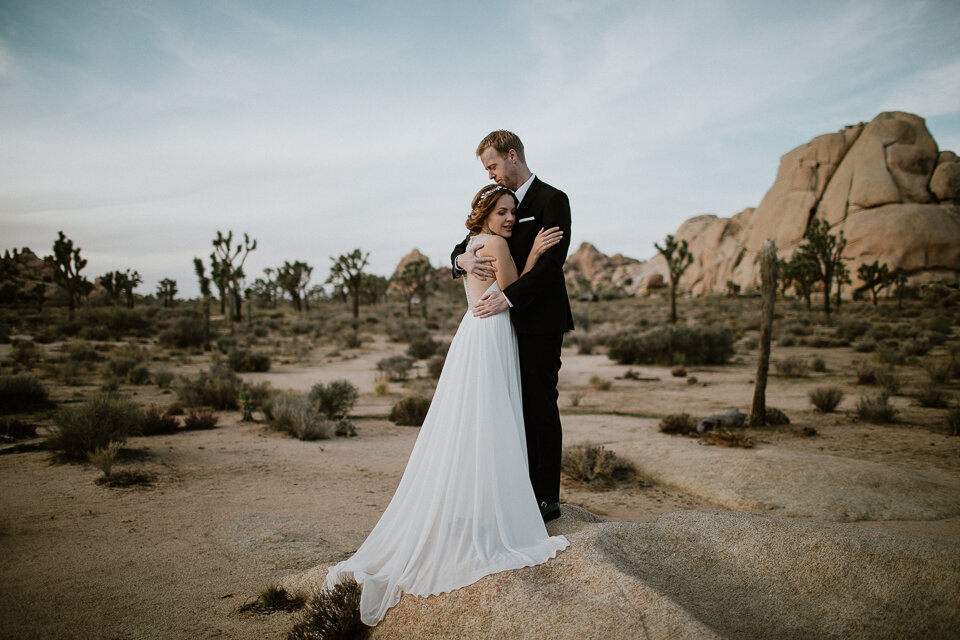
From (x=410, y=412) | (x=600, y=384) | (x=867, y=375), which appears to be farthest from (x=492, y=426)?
(x=867, y=375)

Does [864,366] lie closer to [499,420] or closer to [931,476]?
[931,476]

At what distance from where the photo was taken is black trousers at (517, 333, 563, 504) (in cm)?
328

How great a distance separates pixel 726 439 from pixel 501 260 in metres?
6.09

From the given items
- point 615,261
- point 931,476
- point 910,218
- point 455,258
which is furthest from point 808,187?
point 615,261

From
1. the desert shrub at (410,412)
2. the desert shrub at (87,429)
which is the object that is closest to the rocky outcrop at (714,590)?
the desert shrub at (87,429)

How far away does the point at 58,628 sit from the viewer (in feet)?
9.55

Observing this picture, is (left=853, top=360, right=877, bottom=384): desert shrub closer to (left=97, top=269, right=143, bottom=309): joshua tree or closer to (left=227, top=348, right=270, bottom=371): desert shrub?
(left=227, top=348, right=270, bottom=371): desert shrub

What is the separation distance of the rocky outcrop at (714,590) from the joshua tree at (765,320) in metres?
6.49

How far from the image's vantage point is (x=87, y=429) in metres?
6.40

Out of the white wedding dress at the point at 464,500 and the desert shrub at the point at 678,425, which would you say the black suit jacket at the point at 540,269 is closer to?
the white wedding dress at the point at 464,500

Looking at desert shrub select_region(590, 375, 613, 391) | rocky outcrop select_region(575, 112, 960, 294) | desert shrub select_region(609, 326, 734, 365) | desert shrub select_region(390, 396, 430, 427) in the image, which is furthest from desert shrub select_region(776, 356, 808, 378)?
rocky outcrop select_region(575, 112, 960, 294)

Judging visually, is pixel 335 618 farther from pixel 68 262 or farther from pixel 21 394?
pixel 68 262

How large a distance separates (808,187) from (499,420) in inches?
2505

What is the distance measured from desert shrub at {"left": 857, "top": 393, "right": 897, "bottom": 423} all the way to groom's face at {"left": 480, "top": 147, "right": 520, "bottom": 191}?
353 inches
